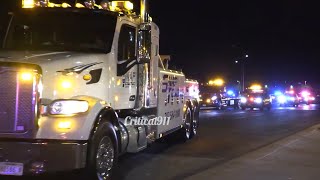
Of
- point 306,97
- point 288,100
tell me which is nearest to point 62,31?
point 288,100

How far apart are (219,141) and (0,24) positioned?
25.8 feet

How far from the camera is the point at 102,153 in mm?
8281

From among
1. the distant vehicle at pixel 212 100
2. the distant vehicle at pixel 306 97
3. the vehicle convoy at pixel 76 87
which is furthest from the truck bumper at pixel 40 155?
the distant vehicle at pixel 306 97

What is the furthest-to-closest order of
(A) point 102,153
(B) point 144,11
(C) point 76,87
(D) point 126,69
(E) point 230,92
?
(E) point 230,92 → (B) point 144,11 → (D) point 126,69 → (A) point 102,153 → (C) point 76,87

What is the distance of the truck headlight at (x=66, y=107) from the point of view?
24.9ft

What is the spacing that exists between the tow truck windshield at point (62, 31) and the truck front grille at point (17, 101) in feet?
4.50

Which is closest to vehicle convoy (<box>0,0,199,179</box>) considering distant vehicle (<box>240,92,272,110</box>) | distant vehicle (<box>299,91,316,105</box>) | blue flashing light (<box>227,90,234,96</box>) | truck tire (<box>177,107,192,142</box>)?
truck tire (<box>177,107,192,142</box>)

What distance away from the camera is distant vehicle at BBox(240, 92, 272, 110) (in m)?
38.8

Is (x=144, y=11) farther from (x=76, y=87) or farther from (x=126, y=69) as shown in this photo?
(x=76, y=87)

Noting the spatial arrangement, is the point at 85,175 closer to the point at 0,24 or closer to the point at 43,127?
the point at 43,127

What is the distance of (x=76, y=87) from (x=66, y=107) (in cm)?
59

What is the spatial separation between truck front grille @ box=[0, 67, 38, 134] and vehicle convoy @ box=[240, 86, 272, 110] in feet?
107

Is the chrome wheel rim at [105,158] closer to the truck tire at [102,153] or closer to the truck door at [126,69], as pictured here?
the truck tire at [102,153]

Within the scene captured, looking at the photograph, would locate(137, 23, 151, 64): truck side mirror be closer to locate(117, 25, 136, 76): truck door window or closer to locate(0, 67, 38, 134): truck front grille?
locate(117, 25, 136, 76): truck door window
